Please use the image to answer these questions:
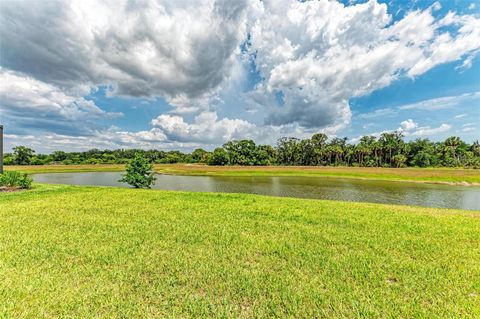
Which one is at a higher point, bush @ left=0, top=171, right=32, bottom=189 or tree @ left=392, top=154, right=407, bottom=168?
tree @ left=392, top=154, right=407, bottom=168

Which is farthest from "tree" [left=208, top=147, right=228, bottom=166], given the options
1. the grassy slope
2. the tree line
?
the grassy slope

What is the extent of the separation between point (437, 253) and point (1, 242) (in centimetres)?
1076

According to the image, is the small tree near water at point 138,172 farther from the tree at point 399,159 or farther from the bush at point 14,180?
the tree at point 399,159

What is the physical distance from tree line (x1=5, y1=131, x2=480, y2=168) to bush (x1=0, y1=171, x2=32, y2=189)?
5953 cm

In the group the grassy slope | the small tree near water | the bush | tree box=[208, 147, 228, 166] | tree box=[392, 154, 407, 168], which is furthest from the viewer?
tree box=[208, 147, 228, 166]

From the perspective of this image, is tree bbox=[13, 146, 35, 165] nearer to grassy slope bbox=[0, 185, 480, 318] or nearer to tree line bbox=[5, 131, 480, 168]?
tree line bbox=[5, 131, 480, 168]

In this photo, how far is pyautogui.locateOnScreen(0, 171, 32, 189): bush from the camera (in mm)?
14948

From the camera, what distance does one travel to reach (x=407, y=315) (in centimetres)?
311

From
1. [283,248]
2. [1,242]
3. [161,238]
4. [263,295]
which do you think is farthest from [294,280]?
[1,242]

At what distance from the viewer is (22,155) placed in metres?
94.1

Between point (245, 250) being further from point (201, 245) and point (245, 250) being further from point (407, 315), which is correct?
point (407, 315)

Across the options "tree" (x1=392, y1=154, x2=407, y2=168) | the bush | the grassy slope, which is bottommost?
the grassy slope

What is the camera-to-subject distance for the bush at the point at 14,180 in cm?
1495

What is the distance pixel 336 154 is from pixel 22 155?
443 ft
